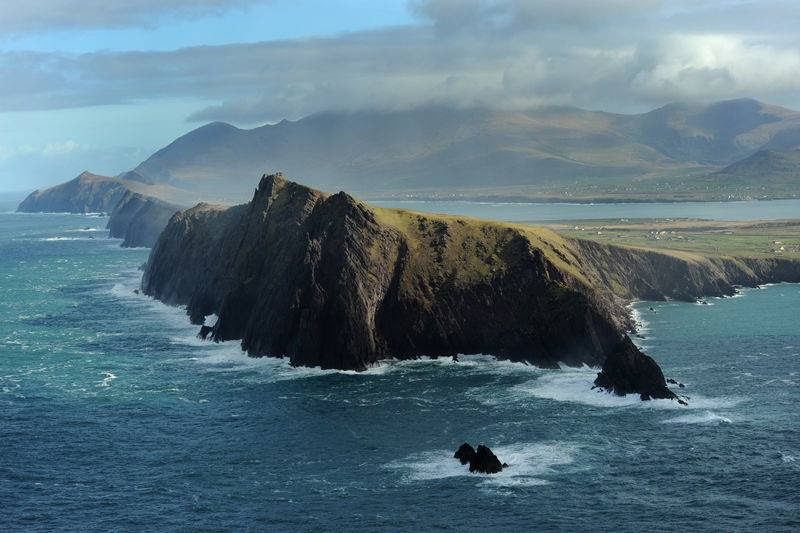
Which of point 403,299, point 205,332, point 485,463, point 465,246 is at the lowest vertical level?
point 485,463

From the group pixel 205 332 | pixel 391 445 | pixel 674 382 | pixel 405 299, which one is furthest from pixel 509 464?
pixel 205 332

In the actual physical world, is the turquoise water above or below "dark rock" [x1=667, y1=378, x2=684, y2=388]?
below

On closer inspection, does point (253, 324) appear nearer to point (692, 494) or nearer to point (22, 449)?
point (22, 449)

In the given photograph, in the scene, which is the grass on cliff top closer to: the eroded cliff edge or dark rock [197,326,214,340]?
the eroded cliff edge

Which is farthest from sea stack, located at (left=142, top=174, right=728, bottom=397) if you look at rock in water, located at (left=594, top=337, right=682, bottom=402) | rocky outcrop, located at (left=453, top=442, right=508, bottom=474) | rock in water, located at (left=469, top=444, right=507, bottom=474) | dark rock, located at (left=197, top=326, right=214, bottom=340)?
rock in water, located at (left=469, top=444, right=507, bottom=474)

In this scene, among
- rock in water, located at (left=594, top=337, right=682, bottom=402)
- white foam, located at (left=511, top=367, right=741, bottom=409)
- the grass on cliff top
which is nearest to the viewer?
white foam, located at (left=511, top=367, right=741, bottom=409)

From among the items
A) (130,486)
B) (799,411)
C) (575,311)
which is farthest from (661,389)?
(130,486)

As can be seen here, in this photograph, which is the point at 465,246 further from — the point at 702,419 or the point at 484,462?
the point at 484,462

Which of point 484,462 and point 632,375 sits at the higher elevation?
point 632,375
